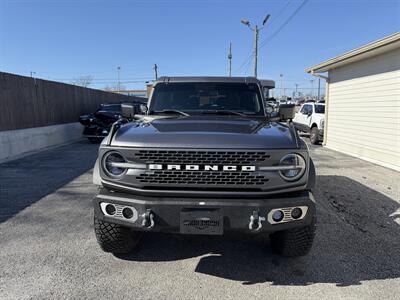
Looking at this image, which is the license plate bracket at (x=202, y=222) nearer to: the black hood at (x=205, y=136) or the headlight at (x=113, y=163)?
the black hood at (x=205, y=136)

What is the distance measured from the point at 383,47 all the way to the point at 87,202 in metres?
8.10

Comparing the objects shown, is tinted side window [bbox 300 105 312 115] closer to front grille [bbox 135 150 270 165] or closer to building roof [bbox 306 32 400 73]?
building roof [bbox 306 32 400 73]

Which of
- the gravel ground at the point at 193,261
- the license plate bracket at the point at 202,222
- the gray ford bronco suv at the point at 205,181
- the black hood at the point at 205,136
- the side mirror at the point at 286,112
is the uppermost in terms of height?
the side mirror at the point at 286,112

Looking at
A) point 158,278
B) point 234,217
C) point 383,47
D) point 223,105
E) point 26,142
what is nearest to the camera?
point 234,217

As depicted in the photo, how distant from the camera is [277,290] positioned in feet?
9.91

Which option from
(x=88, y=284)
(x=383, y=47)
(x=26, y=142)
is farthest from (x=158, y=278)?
(x=26, y=142)

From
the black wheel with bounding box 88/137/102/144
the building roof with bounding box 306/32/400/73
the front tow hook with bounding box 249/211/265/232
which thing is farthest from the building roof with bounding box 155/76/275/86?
the black wheel with bounding box 88/137/102/144

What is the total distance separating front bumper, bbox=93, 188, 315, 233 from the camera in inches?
109

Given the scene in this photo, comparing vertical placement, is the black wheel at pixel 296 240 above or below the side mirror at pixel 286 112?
below

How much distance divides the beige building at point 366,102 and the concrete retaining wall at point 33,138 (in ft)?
34.6

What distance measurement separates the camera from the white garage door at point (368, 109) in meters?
8.90

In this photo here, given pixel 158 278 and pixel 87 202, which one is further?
pixel 87 202

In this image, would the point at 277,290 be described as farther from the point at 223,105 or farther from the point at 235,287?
the point at 223,105

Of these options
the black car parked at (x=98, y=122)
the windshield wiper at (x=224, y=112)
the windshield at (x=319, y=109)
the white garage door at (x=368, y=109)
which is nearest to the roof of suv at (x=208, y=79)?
the windshield wiper at (x=224, y=112)
